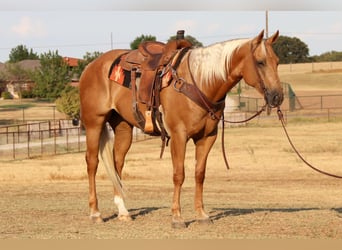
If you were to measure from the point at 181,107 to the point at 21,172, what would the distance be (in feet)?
66.8

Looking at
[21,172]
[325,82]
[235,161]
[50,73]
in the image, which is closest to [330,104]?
[325,82]

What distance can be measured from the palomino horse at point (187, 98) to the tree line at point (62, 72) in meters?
26.6

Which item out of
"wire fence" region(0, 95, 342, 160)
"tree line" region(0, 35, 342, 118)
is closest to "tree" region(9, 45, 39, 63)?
"tree line" region(0, 35, 342, 118)

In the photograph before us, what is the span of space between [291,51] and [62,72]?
4792 centimetres

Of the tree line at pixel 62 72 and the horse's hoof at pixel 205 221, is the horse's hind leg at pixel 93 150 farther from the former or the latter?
the tree line at pixel 62 72

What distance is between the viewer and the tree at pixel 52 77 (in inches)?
3563

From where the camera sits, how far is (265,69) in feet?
26.7

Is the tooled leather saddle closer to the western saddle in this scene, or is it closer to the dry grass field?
the western saddle

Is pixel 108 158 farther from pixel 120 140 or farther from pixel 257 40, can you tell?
pixel 257 40

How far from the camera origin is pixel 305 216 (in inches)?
380

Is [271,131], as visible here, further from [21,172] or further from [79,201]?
[79,201]

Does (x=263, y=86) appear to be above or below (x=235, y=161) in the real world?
above

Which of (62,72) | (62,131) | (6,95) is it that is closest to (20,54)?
(6,95)

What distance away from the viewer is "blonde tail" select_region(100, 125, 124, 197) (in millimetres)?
10219
